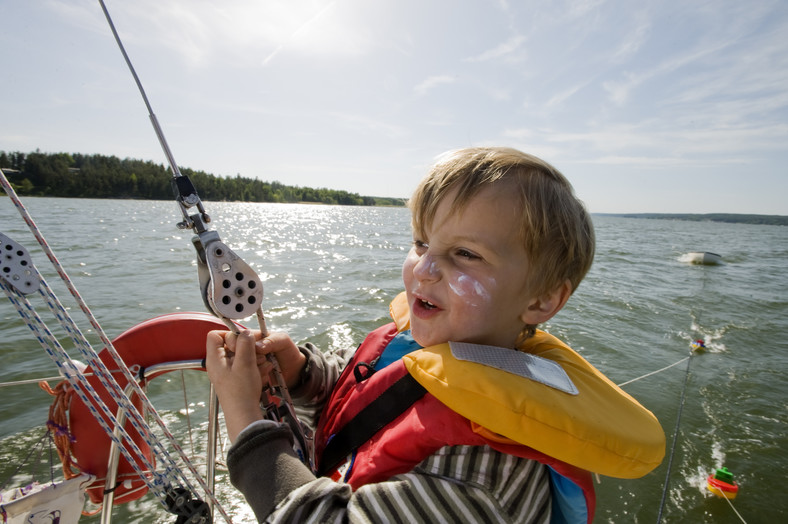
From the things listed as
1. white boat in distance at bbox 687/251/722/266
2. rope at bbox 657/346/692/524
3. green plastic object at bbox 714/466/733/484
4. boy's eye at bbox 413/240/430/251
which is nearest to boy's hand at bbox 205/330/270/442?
boy's eye at bbox 413/240/430/251

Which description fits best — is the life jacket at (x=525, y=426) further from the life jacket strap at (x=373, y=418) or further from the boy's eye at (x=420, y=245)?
the boy's eye at (x=420, y=245)

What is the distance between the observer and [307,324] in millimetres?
6715

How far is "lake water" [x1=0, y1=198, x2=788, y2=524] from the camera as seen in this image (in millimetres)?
3344

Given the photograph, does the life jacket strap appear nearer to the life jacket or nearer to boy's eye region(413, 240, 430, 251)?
the life jacket

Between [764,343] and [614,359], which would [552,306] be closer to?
[614,359]

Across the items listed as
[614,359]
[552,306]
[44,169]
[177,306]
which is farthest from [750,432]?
[44,169]

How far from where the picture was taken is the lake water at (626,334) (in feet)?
11.0

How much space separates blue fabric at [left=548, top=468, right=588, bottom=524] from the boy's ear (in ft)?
1.53

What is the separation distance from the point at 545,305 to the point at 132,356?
160 cm

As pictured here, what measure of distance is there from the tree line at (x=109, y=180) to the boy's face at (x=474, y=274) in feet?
24.9

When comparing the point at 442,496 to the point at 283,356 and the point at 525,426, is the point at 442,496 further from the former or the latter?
the point at 283,356

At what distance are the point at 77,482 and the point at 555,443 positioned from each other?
1.84m

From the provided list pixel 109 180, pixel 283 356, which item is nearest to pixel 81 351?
pixel 283 356

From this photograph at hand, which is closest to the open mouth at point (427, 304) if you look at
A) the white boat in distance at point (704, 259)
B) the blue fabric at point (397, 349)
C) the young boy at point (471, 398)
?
the young boy at point (471, 398)
